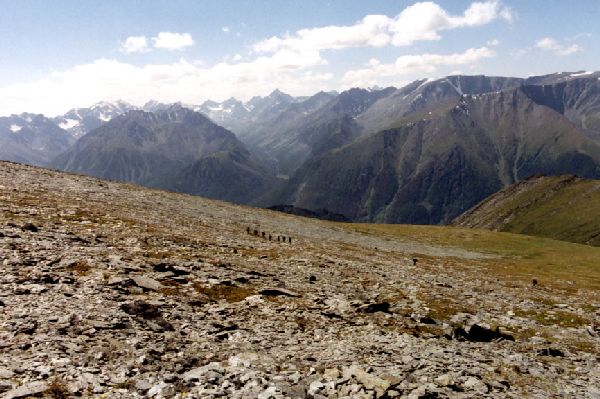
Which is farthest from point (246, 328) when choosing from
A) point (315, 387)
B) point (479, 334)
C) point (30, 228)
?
point (30, 228)

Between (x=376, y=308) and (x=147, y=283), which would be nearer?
(x=147, y=283)

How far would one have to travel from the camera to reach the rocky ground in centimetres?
1577

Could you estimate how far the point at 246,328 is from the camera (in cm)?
2195

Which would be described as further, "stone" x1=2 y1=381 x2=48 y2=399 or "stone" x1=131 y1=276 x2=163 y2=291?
"stone" x1=131 y1=276 x2=163 y2=291

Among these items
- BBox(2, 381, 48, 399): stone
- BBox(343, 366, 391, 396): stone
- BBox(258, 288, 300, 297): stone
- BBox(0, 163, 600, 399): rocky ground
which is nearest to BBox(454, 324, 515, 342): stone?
BBox(0, 163, 600, 399): rocky ground

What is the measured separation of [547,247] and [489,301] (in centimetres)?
10092

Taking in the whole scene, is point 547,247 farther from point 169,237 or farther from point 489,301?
point 169,237

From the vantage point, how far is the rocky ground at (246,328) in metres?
15.8

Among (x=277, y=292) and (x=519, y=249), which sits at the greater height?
(x=277, y=292)

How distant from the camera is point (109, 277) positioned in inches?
1000

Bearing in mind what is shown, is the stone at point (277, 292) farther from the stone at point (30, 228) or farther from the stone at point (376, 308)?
the stone at point (30, 228)

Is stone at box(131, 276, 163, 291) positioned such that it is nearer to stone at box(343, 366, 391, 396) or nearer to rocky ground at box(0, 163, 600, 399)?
rocky ground at box(0, 163, 600, 399)

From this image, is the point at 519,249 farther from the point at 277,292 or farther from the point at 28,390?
the point at 28,390

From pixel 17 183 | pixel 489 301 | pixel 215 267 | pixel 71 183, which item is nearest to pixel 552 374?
pixel 489 301
